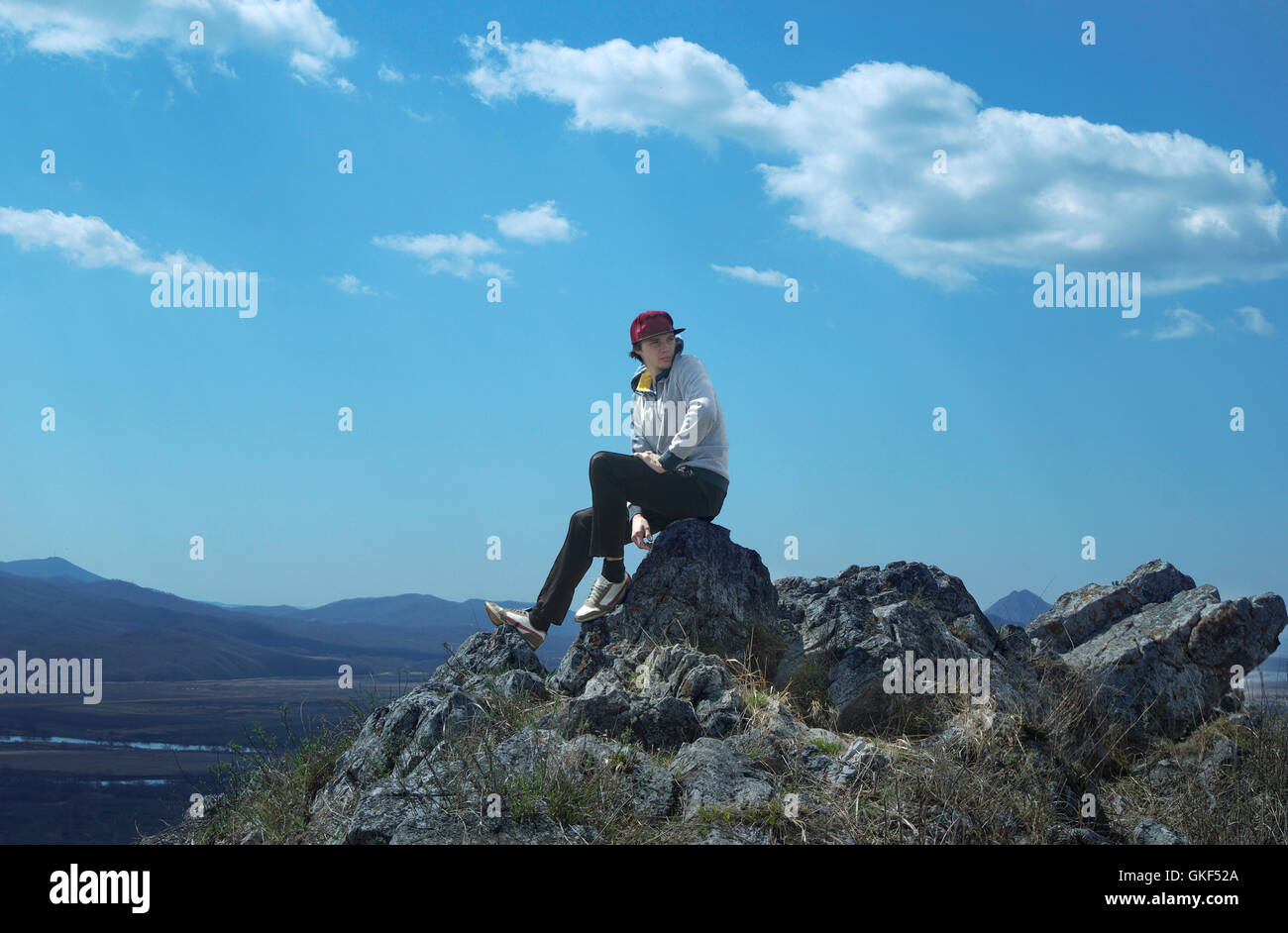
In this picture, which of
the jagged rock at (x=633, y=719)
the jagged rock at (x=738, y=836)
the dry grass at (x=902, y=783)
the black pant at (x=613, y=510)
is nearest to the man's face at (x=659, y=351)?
the black pant at (x=613, y=510)

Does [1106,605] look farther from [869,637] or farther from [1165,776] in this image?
[869,637]

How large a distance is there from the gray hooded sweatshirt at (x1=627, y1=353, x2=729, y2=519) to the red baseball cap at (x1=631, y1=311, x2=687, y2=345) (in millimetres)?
307

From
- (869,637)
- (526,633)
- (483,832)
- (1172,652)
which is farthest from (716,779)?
(1172,652)

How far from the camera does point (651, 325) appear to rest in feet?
30.5

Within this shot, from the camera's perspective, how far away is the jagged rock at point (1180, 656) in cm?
1059

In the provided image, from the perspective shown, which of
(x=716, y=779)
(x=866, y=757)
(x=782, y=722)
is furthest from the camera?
(x=782, y=722)

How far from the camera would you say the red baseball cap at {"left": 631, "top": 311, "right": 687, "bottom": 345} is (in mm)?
9289

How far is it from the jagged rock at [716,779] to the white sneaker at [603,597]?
2423mm

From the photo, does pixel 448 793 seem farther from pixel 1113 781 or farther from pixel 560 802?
pixel 1113 781

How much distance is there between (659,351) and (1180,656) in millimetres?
7124
